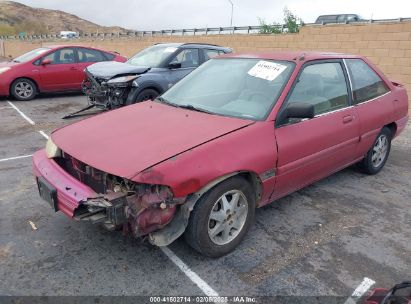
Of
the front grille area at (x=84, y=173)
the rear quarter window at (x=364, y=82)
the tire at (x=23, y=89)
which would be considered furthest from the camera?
the tire at (x=23, y=89)

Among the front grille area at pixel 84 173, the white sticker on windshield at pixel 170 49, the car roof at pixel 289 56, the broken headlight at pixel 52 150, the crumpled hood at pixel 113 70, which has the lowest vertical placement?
the front grille area at pixel 84 173

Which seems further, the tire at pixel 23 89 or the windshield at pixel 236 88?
the tire at pixel 23 89

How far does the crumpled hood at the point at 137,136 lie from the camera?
2.63m

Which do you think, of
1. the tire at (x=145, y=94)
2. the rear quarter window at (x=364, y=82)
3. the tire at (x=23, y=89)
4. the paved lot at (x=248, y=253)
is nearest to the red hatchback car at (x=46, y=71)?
the tire at (x=23, y=89)

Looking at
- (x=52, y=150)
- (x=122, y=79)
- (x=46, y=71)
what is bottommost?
(x=52, y=150)

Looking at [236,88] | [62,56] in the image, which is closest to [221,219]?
[236,88]

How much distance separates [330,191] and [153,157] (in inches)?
101

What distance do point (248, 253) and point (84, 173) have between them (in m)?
1.51

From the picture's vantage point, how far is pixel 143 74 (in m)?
7.39

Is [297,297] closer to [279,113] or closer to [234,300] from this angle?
[234,300]

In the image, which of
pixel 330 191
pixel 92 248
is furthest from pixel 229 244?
pixel 330 191

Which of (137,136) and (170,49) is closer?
(137,136)

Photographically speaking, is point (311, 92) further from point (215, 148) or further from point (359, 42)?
point (359, 42)

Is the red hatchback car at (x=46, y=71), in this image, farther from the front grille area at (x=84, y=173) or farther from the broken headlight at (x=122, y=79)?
the front grille area at (x=84, y=173)
